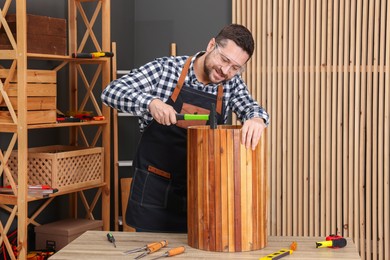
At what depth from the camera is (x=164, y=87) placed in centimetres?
306

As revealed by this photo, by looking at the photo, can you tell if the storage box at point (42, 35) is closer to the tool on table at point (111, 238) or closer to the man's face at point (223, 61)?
the man's face at point (223, 61)

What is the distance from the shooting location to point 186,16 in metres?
5.97

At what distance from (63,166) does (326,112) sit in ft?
7.49

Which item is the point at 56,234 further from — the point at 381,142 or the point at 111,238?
the point at 381,142

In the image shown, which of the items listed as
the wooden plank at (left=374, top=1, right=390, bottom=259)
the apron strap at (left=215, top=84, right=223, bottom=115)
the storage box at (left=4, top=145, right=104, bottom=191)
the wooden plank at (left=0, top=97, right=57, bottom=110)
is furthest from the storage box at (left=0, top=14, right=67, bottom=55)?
the wooden plank at (left=374, top=1, right=390, bottom=259)

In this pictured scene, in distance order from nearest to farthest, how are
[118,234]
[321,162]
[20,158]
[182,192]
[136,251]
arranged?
1. [136,251]
2. [118,234]
3. [182,192]
4. [20,158]
5. [321,162]

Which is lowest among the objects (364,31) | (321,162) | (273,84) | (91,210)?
(91,210)

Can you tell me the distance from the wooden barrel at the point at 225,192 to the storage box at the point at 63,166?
2055 mm

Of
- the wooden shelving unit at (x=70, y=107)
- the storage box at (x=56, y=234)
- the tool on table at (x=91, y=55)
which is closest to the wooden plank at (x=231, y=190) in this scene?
the wooden shelving unit at (x=70, y=107)

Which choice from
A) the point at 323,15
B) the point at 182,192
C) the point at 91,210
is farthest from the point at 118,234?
the point at 323,15

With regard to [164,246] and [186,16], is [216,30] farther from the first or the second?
[164,246]

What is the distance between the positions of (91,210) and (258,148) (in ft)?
9.63

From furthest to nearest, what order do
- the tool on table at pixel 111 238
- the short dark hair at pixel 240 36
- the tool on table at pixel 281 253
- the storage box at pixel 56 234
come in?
the storage box at pixel 56 234
the short dark hair at pixel 240 36
the tool on table at pixel 111 238
the tool on table at pixel 281 253

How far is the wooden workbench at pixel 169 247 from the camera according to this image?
2297mm
